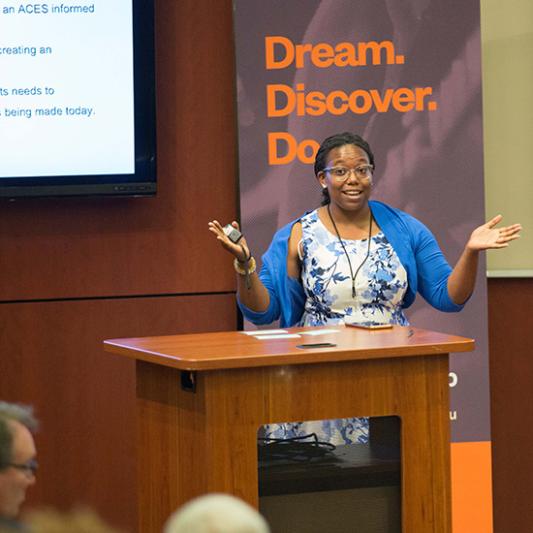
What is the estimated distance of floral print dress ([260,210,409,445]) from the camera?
3.51 m

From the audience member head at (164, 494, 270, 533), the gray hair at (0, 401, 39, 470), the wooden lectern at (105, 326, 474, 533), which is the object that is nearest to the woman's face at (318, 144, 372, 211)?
the wooden lectern at (105, 326, 474, 533)

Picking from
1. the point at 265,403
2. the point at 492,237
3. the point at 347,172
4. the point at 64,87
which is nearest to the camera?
the point at 265,403

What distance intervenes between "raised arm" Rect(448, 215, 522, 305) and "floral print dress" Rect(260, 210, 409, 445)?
0.17 meters

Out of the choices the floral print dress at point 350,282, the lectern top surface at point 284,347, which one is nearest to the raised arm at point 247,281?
the floral print dress at point 350,282

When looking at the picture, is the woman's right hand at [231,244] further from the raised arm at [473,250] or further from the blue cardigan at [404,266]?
the raised arm at [473,250]

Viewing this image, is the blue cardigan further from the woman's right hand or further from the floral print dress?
the woman's right hand

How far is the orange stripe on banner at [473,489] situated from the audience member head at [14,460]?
9.77 feet

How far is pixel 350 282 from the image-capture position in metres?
3.51

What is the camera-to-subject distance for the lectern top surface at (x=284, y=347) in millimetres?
2686

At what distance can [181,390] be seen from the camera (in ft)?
9.31

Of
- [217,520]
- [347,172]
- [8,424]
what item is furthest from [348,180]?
[217,520]

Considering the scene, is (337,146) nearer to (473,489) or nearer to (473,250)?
(473,250)

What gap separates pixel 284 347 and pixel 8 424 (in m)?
1.16

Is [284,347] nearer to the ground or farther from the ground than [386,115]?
nearer to the ground
